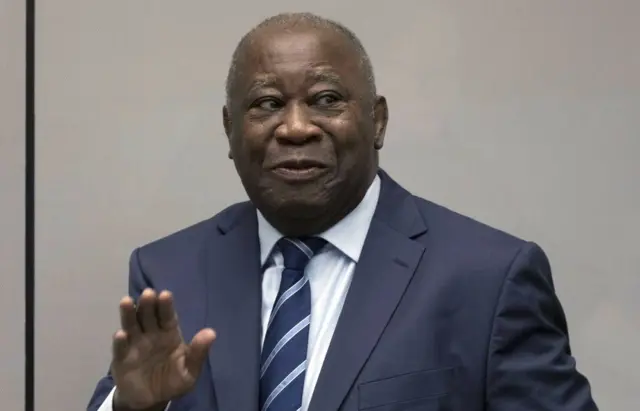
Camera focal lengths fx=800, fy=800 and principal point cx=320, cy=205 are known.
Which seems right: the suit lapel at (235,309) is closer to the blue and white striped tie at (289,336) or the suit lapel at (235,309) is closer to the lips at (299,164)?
the blue and white striped tie at (289,336)

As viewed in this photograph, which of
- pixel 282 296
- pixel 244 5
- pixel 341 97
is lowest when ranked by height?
pixel 282 296

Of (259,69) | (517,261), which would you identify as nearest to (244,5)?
(259,69)

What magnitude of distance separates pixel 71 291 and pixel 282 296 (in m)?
0.58

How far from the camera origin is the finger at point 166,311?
830 mm

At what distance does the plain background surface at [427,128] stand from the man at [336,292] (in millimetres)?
372

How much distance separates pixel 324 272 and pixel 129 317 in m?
0.29

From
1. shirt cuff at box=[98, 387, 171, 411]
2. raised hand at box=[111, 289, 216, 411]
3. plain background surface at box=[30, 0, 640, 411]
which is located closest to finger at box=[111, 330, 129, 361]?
raised hand at box=[111, 289, 216, 411]

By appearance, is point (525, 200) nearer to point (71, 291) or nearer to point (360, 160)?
point (360, 160)

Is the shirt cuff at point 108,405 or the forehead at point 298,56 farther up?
the forehead at point 298,56

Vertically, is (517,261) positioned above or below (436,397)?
above

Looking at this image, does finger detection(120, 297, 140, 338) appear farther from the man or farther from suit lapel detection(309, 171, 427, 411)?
suit lapel detection(309, 171, 427, 411)

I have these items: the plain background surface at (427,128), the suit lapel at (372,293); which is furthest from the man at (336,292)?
the plain background surface at (427,128)

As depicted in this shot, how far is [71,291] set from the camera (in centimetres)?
145

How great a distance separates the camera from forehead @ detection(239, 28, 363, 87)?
100 cm
